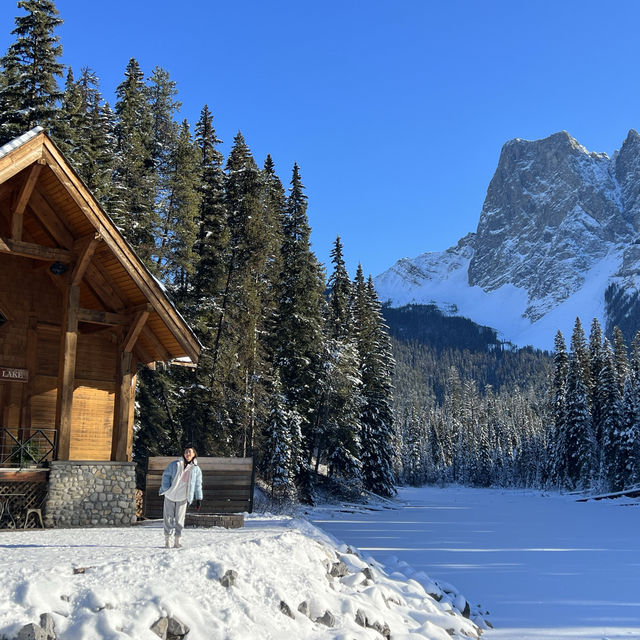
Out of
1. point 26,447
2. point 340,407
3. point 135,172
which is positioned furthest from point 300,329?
point 26,447

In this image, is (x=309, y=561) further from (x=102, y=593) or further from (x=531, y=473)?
(x=531, y=473)

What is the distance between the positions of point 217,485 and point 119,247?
7.18m

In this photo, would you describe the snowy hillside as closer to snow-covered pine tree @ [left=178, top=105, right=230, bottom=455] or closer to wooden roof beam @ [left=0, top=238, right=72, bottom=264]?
A: wooden roof beam @ [left=0, top=238, right=72, bottom=264]

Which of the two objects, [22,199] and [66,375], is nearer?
[22,199]

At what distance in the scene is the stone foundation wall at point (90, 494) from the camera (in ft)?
48.3

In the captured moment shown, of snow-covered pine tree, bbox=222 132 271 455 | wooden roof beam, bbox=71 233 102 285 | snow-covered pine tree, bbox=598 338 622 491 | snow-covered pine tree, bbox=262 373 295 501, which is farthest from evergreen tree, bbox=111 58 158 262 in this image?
snow-covered pine tree, bbox=598 338 622 491

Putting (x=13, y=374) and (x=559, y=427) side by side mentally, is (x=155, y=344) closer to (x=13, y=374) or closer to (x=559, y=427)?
(x=13, y=374)

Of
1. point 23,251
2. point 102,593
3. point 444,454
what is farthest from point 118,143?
point 444,454

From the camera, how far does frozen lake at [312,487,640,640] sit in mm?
12047

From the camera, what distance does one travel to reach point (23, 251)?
15031 millimetres

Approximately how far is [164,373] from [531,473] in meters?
86.3

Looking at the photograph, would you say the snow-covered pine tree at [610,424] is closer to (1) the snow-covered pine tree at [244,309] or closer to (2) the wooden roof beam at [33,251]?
(1) the snow-covered pine tree at [244,309]

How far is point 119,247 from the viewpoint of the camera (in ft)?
51.5

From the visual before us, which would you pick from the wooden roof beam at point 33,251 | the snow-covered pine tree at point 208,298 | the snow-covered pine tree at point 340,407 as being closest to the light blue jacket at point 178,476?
the wooden roof beam at point 33,251
